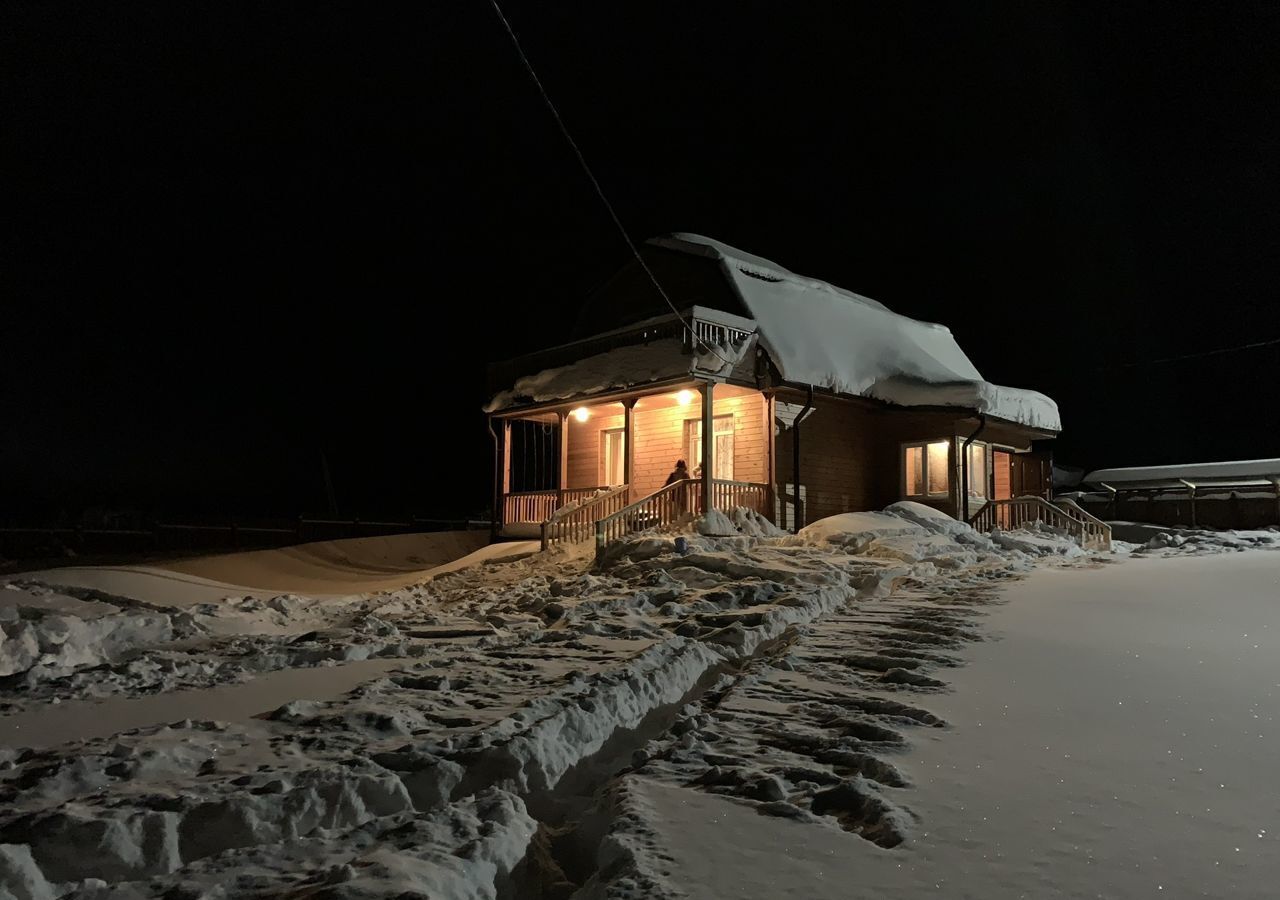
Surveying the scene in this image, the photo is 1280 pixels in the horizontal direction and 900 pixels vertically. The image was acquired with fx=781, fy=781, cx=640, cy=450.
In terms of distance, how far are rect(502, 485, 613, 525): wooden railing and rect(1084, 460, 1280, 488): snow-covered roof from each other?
25443mm

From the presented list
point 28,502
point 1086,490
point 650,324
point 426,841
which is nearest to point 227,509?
point 28,502

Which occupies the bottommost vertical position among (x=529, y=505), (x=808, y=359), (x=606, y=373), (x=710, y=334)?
(x=529, y=505)

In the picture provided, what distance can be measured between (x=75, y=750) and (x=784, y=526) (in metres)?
13.6

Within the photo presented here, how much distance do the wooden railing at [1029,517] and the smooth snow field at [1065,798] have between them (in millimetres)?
10518

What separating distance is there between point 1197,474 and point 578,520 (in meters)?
30.4

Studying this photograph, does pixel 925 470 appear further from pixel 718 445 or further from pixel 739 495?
pixel 739 495

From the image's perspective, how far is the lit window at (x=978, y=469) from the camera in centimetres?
1909

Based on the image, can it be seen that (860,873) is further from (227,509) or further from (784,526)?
(227,509)

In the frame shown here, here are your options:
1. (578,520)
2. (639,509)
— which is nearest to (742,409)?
(639,509)

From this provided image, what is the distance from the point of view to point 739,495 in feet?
50.6

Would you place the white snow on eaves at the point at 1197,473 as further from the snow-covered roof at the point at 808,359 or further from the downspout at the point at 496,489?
the downspout at the point at 496,489

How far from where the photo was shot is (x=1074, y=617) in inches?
266

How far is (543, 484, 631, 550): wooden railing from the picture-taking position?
1508 centimetres

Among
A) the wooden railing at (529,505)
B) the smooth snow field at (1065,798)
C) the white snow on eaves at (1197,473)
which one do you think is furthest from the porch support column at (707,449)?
the white snow on eaves at (1197,473)
